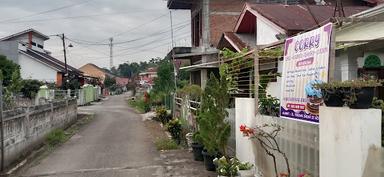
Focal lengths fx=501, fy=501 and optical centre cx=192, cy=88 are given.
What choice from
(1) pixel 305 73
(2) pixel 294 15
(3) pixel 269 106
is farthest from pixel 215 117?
(2) pixel 294 15

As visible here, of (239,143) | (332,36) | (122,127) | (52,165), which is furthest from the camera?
(122,127)

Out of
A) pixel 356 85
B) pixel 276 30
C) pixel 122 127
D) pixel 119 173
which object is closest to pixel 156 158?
pixel 119 173

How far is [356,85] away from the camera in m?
4.92

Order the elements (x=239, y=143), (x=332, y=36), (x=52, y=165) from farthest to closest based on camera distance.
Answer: (x=52, y=165)
(x=239, y=143)
(x=332, y=36)

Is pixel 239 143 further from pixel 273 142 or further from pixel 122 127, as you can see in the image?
pixel 122 127

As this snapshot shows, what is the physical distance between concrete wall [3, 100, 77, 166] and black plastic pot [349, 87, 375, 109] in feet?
30.4

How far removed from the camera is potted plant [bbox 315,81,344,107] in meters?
5.10

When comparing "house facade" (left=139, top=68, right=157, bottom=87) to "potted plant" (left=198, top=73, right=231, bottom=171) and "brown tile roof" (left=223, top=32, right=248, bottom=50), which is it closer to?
"brown tile roof" (left=223, top=32, right=248, bottom=50)

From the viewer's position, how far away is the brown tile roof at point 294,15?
1366 centimetres

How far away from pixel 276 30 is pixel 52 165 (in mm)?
7175

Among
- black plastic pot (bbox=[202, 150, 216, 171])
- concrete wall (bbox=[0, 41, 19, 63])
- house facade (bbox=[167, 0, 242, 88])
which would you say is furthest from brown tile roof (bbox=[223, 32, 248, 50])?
concrete wall (bbox=[0, 41, 19, 63])

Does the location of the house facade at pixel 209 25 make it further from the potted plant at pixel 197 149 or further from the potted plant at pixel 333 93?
the potted plant at pixel 333 93

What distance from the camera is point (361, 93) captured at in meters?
4.83

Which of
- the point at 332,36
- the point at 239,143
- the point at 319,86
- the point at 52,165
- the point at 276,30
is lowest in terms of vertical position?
the point at 52,165
